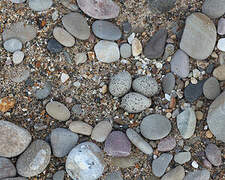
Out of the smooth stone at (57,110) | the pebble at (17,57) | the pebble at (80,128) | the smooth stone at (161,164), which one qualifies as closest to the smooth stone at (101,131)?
the pebble at (80,128)

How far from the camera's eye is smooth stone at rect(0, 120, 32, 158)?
1420 mm

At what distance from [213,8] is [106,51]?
1.69ft

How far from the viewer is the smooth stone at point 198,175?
1.49 m

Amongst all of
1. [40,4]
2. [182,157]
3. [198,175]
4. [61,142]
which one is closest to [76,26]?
[40,4]

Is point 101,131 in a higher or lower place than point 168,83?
lower

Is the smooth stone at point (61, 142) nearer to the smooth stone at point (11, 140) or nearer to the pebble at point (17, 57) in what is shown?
the smooth stone at point (11, 140)

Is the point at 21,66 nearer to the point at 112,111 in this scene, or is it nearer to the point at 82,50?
the point at 82,50

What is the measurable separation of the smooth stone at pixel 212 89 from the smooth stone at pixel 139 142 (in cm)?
35

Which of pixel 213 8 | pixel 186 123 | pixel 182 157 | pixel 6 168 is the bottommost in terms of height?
pixel 6 168

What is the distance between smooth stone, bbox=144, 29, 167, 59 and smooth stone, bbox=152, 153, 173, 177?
46 centimetres

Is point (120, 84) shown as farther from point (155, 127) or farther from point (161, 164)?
point (161, 164)

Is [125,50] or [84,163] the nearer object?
[84,163]

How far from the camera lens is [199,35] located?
1.49 m

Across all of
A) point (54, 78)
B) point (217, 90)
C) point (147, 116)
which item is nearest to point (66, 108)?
point (54, 78)
